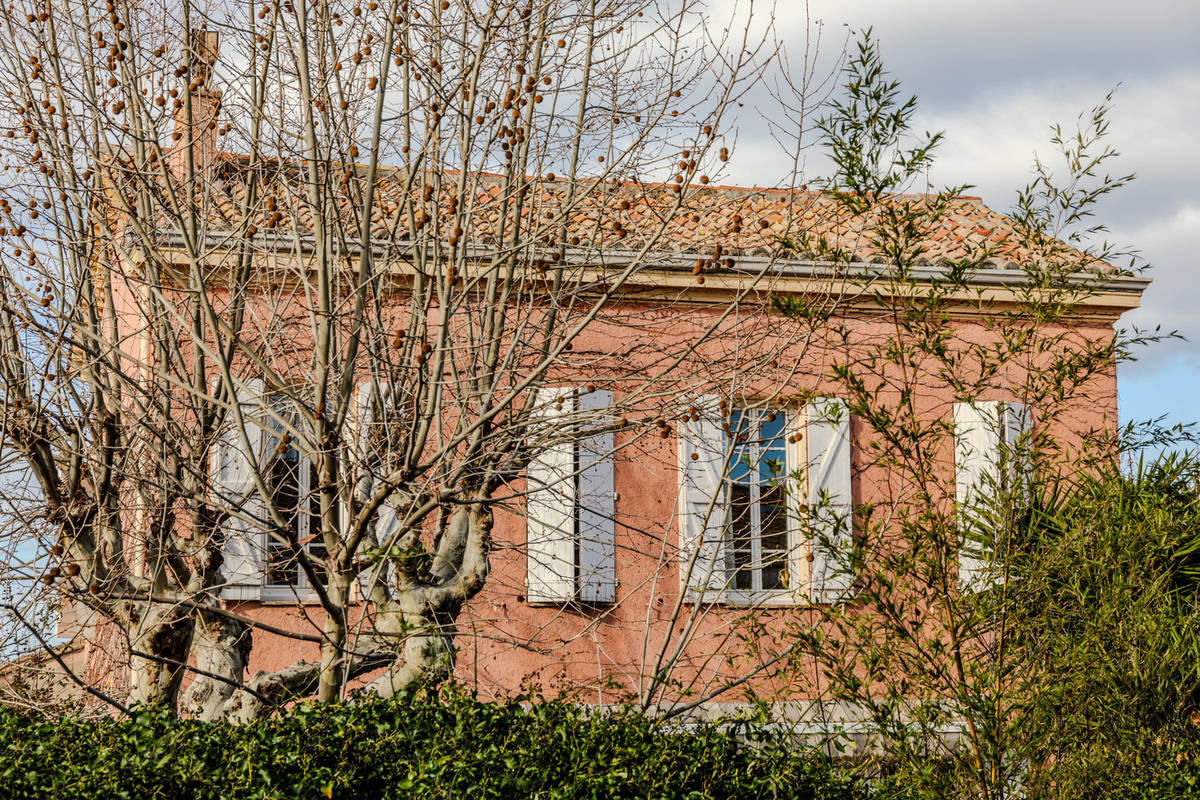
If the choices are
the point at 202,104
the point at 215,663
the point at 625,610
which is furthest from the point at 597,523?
the point at 202,104

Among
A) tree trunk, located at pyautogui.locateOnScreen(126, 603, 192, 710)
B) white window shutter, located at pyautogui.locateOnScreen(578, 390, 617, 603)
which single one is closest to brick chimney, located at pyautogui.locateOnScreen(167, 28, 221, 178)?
tree trunk, located at pyautogui.locateOnScreen(126, 603, 192, 710)

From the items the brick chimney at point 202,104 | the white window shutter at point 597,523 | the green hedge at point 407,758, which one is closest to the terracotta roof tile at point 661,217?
the brick chimney at point 202,104

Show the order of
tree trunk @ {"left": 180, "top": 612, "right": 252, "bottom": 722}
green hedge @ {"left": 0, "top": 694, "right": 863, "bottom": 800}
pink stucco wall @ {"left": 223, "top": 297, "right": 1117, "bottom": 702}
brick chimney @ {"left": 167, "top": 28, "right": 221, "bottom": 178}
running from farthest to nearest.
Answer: pink stucco wall @ {"left": 223, "top": 297, "right": 1117, "bottom": 702}
tree trunk @ {"left": 180, "top": 612, "right": 252, "bottom": 722}
brick chimney @ {"left": 167, "top": 28, "right": 221, "bottom": 178}
green hedge @ {"left": 0, "top": 694, "right": 863, "bottom": 800}

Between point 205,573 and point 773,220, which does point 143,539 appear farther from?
point 773,220

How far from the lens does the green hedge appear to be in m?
3.58

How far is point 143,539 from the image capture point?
19.3 ft

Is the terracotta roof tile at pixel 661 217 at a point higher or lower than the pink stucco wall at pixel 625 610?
higher

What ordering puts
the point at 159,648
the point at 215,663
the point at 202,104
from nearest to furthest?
the point at 159,648
the point at 215,663
the point at 202,104

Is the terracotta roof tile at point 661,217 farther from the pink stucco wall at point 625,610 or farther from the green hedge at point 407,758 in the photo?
the green hedge at point 407,758

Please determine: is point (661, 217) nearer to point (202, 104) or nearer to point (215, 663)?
point (202, 104)

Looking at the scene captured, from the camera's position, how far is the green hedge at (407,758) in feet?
11.7

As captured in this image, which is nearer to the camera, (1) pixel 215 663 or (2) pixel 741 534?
(1) pixel 215 663

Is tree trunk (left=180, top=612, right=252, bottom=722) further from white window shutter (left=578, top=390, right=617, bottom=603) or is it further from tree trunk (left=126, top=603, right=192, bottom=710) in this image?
white window shutter (left=578, top=390, right=617, bottom=603)

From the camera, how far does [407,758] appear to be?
153 inches
